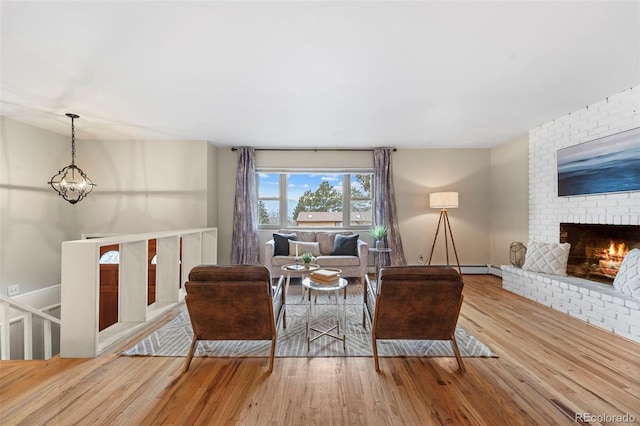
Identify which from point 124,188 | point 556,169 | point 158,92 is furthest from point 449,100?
point 124,188

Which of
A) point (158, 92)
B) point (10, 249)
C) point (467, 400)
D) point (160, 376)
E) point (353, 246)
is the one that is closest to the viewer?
point (467, 400)

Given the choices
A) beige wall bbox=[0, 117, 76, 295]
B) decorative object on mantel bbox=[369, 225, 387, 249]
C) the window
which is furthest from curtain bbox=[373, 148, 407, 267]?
beige wall bbox=[0, 117, 76, 295]

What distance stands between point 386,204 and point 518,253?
7.60 ft

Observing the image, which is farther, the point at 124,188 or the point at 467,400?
the point at 124,188

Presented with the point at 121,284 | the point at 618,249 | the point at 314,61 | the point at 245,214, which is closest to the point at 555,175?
the point at 618,249

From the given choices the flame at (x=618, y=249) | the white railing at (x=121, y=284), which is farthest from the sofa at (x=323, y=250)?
the flame at (x=618, y=249)

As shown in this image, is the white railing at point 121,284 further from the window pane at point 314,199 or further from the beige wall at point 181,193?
the window pane at point 314,199

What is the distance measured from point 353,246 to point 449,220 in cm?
220

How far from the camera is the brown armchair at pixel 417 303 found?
80.1 inches

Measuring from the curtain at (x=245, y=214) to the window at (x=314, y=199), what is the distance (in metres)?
0.32

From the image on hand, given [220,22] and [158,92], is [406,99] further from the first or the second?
[158,92]

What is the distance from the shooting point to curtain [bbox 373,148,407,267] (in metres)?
5.32

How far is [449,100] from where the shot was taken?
3.16 metres

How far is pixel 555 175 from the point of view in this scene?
3928mm
